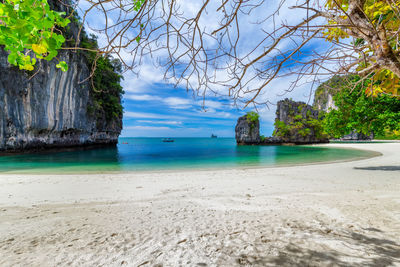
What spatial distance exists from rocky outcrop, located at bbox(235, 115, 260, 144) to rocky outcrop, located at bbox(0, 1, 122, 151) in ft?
108

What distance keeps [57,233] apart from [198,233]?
1.91 metres

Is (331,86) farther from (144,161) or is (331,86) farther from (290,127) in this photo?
(290,127)

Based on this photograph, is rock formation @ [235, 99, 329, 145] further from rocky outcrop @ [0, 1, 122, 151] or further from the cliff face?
the cliff face

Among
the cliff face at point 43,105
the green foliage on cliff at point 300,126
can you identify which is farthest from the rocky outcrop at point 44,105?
the green foliage on cliff at point 300,126

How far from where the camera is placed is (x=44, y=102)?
1866 cm

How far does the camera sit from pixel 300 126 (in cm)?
4288

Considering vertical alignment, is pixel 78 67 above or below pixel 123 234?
above

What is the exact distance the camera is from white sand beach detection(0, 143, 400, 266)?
6.07 feet

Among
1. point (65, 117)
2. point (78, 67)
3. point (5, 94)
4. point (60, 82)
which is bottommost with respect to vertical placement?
point (65, 117)

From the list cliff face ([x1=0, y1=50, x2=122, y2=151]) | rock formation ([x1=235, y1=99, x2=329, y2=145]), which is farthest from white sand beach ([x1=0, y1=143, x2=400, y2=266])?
rock formation ([x1=235, y1=99, x2=329, y2=145])

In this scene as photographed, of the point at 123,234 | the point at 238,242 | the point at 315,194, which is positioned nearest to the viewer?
the point at 238,242

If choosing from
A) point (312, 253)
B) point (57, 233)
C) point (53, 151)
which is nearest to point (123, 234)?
point (57, 233)

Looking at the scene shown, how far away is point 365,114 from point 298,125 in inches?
1552

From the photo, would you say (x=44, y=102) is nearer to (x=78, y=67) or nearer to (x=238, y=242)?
(x=78, y=67)
